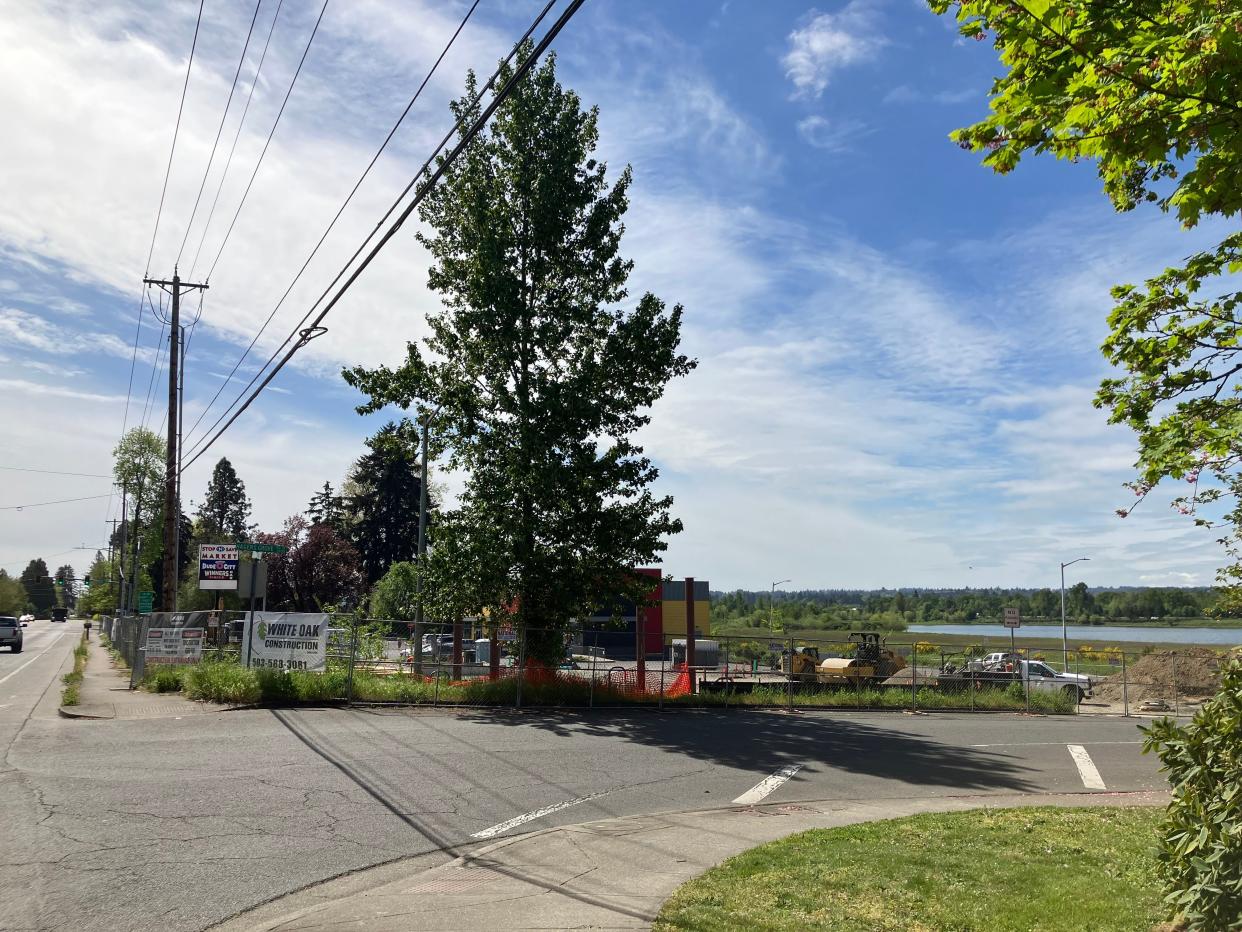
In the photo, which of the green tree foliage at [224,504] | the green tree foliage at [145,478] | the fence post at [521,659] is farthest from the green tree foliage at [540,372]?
the green tree foliage at [224,504]

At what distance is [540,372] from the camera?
2220 centimetres

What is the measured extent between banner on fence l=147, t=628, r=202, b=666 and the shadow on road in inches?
409

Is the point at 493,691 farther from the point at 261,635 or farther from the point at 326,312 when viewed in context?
the point at 326,312

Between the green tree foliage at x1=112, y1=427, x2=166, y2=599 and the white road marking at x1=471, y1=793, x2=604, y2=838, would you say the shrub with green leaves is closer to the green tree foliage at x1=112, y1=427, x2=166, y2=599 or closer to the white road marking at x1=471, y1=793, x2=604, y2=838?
the white road marking at x1=471, y1=793, x2=604, y2=838

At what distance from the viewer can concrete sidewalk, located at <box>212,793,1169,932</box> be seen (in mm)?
6039

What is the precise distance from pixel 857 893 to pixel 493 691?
14033 millimetres

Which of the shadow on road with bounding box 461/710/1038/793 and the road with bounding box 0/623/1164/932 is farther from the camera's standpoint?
the shadow on road with bounding box 461/710/1038/793

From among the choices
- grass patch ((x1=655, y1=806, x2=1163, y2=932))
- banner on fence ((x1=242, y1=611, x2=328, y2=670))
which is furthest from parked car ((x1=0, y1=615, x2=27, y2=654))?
grass patch ((x1=655, y1=806, x2=1163, y2=932))

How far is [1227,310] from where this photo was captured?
678 cm

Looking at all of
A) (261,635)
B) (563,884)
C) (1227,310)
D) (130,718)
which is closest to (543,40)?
(1227,310)

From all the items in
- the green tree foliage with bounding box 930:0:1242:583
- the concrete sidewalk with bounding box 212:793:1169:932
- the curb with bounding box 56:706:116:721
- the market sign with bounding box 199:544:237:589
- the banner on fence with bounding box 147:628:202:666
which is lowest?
the curb with bounding box 56:706:116:721

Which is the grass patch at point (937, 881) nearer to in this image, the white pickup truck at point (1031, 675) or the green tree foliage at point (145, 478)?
the white pickup truck at point (1031, 675)

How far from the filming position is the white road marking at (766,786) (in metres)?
10.7

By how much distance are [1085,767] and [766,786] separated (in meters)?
6.36
